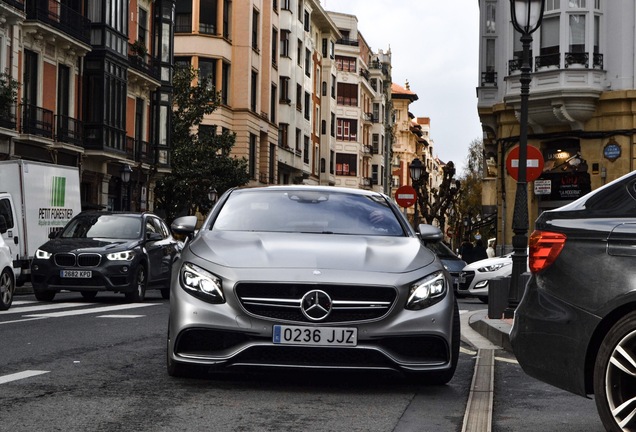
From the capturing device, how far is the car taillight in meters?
6.23

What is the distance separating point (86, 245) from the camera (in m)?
20.0

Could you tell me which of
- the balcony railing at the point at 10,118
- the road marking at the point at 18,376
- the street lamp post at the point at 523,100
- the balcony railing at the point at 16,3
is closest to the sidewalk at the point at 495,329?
→ the street lamp post at the point at 523,100

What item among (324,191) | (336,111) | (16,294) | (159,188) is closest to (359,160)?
(336,111)

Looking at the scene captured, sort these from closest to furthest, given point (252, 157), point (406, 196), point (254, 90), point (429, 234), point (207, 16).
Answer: point (429, 234)
point (406, 196)
point (207, 16)
point (254, 90)
point (252, 157)

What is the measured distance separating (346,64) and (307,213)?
97262 millimetres

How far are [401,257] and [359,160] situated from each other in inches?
3818

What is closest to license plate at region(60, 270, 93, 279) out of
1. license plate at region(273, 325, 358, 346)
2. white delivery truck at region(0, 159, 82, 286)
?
white delivery truck at region(0, 159, 82, 286)

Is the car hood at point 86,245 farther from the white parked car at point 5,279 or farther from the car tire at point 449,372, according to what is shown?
the car tire at point 449,372

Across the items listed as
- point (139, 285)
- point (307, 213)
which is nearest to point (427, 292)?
point (307, 213)

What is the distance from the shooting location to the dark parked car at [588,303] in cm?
570

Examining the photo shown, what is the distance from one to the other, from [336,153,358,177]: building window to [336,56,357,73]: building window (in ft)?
26.3

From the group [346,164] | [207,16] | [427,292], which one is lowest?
[427,292]

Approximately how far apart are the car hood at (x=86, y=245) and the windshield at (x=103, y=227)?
418 millimetres

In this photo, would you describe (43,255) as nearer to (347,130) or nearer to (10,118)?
(10,118)
